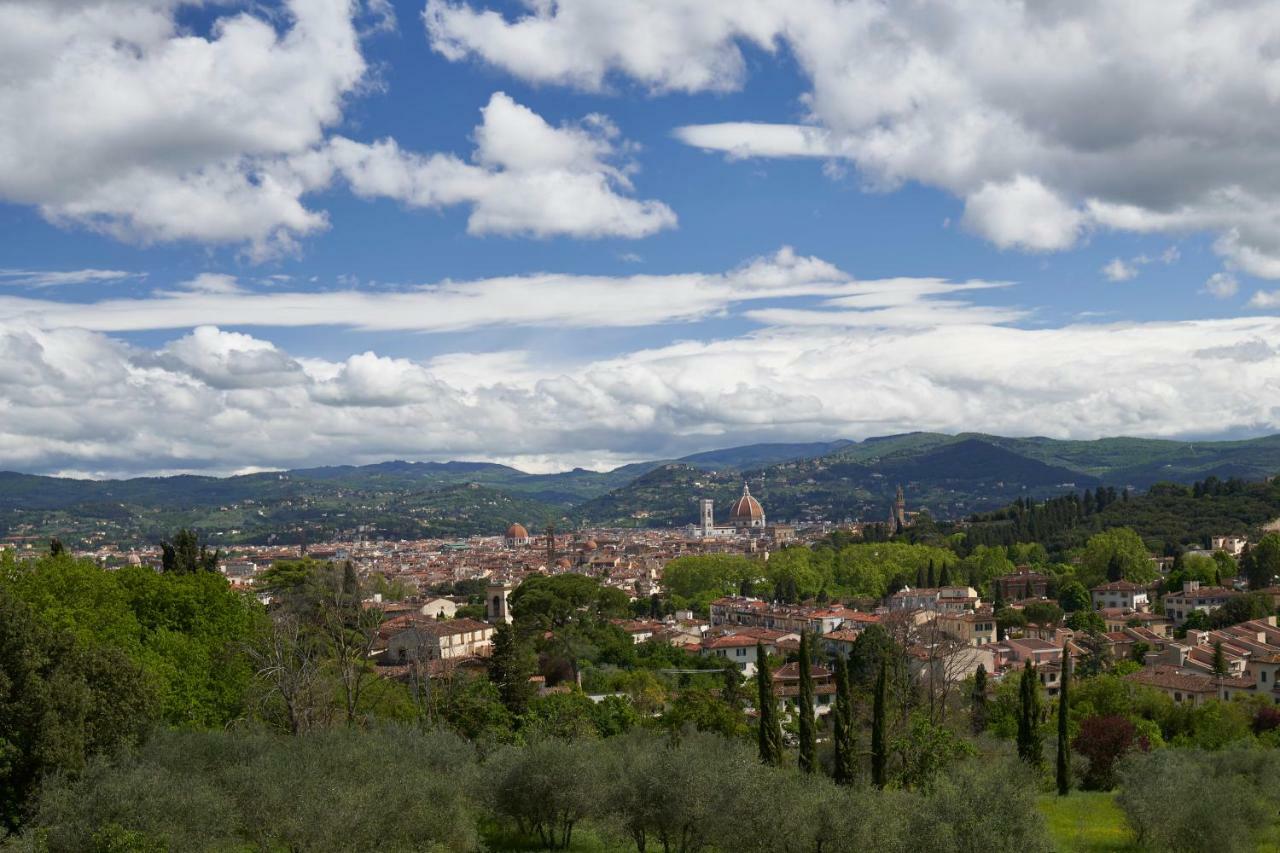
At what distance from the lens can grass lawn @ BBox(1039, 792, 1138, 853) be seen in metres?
23.4

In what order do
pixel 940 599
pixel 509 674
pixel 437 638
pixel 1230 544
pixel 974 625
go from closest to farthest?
pixel 509 674, pixel 437 638, pixel 974 625, pixel 940 599, pixel 1230 544

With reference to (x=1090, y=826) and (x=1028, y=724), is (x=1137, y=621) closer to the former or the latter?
(x=1028, y=724)

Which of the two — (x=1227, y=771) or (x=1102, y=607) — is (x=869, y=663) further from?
(x=1102, y=607)

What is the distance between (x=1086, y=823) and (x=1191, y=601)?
5330 cm

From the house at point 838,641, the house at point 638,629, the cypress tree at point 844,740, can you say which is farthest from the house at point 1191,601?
the cypress tree at point 844,740

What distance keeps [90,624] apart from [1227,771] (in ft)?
91.9

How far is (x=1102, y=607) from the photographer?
3206 inches

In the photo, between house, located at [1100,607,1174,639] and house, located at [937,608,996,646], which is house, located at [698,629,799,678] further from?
house, located at [1100,607,1174,639]

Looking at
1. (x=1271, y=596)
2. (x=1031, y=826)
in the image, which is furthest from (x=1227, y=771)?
(x=1271, y=596)

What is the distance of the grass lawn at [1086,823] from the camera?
76.7 ft

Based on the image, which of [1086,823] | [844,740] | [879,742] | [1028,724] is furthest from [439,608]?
[1086,823]

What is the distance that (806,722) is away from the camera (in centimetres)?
2822

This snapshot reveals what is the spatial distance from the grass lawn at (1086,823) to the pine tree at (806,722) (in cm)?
561

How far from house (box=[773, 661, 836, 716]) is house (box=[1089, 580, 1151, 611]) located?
121ft
